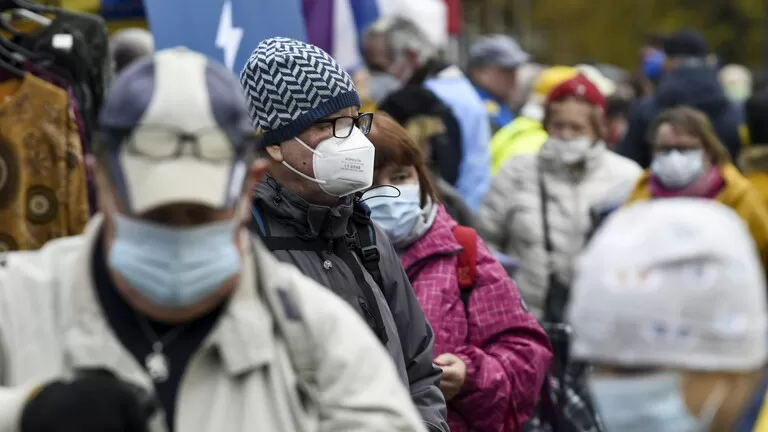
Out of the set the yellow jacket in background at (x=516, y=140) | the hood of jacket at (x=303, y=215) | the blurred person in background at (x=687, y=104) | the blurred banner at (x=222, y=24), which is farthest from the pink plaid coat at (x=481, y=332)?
the blurred person in background at (x=687, y=104)

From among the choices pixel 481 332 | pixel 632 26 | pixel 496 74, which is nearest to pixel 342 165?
pixel 481 332

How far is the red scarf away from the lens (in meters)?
8.20

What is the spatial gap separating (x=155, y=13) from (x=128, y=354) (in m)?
3.44

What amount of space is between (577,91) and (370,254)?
181 inches

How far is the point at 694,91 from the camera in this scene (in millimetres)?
11531

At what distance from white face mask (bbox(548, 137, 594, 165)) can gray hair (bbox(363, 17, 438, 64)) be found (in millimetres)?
2089

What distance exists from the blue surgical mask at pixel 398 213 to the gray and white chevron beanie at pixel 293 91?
2.27 ft

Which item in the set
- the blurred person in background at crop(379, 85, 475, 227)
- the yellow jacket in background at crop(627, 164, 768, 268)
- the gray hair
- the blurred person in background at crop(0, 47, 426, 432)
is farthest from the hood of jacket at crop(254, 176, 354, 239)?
the gray hair

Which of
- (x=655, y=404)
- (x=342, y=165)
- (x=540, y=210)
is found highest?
(x=655, y=404)

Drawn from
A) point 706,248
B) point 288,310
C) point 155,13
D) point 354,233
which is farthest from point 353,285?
point 155,13

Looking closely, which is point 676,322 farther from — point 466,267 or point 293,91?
point 466,267

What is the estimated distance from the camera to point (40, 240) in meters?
5.61

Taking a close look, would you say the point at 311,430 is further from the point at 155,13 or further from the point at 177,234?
the point at 155,13

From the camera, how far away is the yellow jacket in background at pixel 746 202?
7.79 meters
